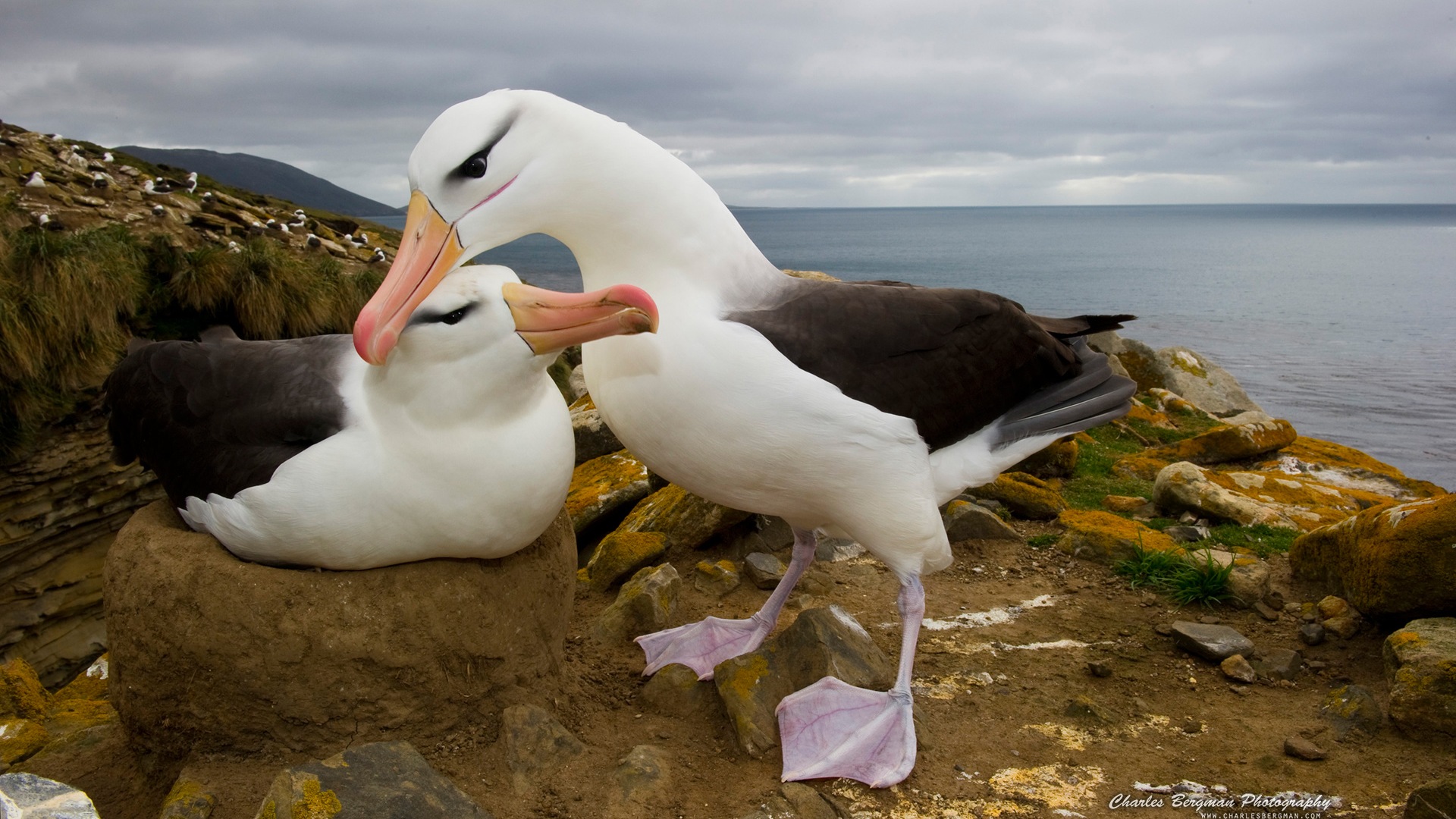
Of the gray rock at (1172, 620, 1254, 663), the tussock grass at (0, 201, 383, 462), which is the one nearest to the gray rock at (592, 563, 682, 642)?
the gray rock at (1172, 620, 1254, 663)

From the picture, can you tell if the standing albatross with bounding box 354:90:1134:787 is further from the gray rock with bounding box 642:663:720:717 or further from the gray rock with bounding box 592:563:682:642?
the gray rock with bounding box 592:563:682:642

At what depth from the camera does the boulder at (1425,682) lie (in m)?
3.77

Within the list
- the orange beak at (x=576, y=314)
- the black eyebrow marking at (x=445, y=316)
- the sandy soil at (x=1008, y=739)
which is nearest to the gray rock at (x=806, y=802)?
the sandy soil at (x=1008, y=739)

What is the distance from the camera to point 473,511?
3.29 m

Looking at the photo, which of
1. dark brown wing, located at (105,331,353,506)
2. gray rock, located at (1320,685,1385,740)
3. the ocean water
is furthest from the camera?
the ocean water

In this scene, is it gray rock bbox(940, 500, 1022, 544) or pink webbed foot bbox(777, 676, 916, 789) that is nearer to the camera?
pink webbed foot bbox(777, 676, 916, 789)

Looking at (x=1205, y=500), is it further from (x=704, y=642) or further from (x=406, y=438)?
(x=406, y=438)

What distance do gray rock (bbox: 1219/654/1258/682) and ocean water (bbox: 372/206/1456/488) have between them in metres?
8.71

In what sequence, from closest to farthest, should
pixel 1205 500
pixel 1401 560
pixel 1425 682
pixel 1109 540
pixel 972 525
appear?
pixel 1425 682, pixel 1401 560, pixel 1109 540, pixel 972 525, pixel 1205 500

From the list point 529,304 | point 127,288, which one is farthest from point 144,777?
point 127,288

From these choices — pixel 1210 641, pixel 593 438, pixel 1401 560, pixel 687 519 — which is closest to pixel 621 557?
pixel 687 519

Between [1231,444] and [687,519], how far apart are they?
521 centimetres

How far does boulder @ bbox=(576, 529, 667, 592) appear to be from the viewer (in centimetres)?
525

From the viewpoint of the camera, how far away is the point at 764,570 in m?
5.33
